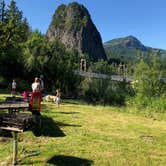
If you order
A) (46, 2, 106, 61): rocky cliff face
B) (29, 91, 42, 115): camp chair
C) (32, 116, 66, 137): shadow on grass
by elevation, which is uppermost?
(46, 2, 106, 61): rocky cliff face

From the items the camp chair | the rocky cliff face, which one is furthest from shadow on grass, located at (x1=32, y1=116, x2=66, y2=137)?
the rocky cliff face

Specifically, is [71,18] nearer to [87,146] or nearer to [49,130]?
[49,130]

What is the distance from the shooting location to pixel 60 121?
14523 millimetres

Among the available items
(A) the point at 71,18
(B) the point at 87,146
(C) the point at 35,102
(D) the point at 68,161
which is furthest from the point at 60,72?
(A) the point at 71,18

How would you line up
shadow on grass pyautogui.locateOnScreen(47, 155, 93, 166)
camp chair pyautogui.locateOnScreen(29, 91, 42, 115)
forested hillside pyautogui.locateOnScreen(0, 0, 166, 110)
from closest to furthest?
shadow on grass pyautogui.locateOnScreen(47, 155, 93, 166)
camp chair pyautogui.locateOnScreen(29, 91, 42, 115)
forested hillside pyautogui.locateOnScreen(0, 0, 166, 110)

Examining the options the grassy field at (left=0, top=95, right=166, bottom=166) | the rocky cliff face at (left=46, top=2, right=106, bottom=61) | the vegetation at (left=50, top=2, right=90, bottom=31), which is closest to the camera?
the grassy field at (left=0, top=95, right=166, bottom=166)

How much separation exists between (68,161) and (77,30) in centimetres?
18239

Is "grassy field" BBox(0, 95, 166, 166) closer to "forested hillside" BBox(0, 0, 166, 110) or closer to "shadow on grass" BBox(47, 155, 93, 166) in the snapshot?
"shadow on grass" BBox(47, 155, 93, 166)

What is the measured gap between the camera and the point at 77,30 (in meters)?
189

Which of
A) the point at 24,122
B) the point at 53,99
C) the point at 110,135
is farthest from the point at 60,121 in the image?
the point at 53,99

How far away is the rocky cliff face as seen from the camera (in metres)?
185

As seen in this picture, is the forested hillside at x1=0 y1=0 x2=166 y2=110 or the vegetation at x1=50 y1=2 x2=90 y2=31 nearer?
the forested hillside at x1=0 y1=0 x2=166 y2=110

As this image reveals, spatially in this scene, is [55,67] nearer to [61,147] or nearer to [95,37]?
→ [61,147]

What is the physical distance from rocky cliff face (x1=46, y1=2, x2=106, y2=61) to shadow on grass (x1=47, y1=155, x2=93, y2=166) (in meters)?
172
